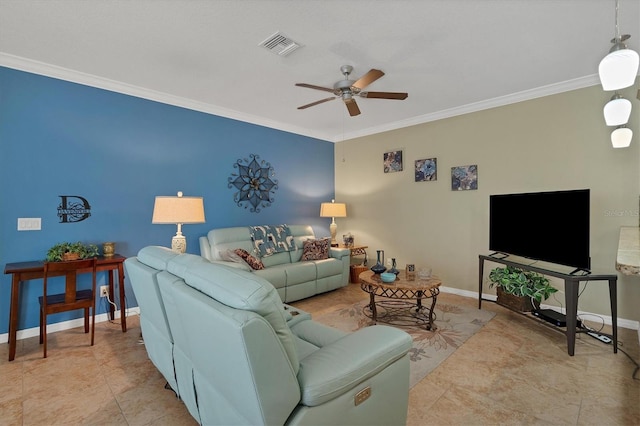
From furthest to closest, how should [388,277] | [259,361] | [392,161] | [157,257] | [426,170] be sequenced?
[392,161]
[426,170]
[388,277]
[157,257]
[259,361]

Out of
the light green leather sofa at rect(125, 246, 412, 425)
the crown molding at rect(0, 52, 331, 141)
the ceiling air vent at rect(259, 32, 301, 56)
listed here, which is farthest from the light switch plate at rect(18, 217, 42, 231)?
the ceiling air vent at rect(259, 32, 301, 56)

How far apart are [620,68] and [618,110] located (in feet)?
2.73

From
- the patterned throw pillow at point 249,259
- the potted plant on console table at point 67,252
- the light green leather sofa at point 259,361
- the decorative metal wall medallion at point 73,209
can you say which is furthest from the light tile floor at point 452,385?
the patterned throw pillow at point 249,259

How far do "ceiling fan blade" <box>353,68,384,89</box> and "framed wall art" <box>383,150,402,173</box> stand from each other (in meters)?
2.34

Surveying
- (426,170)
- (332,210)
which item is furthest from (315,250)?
(426,170)

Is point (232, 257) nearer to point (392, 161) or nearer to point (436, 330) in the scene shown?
point (436, 330)

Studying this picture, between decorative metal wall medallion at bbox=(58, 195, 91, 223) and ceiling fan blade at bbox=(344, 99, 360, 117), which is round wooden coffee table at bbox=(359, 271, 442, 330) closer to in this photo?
ceiling fan blade at bbox=(344, 99, 360, 117)

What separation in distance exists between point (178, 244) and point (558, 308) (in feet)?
14.2

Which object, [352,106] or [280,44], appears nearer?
[280,44]

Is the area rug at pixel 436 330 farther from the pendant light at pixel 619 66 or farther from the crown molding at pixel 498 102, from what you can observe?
the crown molding at pixel 498 102

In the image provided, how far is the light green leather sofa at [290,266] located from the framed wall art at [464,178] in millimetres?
1835

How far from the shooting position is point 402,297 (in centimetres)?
292

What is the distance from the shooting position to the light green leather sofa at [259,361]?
102 centimetres

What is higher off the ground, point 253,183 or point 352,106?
point 352,106
